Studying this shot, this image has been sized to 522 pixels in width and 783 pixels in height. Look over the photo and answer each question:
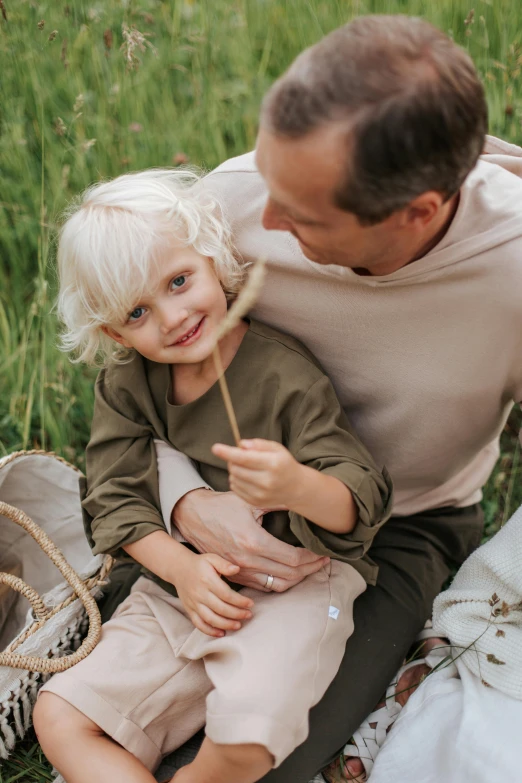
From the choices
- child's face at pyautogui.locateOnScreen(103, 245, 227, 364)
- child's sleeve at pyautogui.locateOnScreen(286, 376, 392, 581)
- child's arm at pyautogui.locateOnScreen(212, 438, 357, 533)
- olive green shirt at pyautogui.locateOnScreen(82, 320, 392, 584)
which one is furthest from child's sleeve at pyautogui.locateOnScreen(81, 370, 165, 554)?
child's arm at pyautogui.locateOnScreen(212, 438, 357, 533)

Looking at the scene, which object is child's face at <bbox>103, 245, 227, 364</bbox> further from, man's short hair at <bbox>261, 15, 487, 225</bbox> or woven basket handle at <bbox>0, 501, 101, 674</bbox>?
woven basket handle at <bbox>0, 501, 101, 674</bbox>

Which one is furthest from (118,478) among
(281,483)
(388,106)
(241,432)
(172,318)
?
(388,106)

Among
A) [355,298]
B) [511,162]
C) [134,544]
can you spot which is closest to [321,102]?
[355,298]

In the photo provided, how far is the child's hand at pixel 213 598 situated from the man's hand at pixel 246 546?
4 centimetres

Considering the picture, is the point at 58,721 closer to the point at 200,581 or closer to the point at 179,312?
the point at 200,581

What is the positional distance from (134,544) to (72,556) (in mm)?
509

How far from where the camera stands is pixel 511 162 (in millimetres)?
1586

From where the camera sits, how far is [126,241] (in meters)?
1.48

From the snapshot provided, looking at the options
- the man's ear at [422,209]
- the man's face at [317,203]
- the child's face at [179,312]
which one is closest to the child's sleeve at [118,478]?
the child's face at [179,312]

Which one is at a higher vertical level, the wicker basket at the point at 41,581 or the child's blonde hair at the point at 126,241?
the child's blonde hair at the point at 126,241

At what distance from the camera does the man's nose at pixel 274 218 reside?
1242 millimetres

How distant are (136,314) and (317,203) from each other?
1.70ft

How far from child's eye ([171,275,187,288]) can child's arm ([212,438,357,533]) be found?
0.42 metres

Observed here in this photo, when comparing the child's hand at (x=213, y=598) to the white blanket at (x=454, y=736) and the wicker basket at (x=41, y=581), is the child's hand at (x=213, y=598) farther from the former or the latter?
the white blanket at (x=454, y=736)
